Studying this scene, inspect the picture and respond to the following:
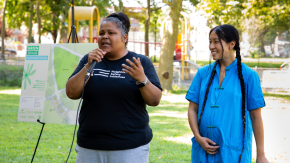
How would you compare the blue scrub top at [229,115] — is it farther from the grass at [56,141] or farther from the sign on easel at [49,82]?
the grass at [56,141]

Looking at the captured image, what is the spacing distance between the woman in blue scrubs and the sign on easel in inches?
86.2

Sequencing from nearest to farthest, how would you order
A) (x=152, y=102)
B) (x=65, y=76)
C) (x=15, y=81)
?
(x=152, y=102), (x=65, y=76), (x=15, y=81)

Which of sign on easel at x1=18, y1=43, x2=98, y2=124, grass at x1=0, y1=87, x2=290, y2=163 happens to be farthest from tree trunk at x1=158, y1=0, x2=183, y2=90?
sign on easel at x1=18, y1=43, x2=98, y2=124

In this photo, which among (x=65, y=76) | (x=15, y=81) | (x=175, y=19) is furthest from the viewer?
(x=15, y=81)

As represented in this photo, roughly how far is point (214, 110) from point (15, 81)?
15.6 metres

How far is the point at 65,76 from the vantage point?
4.30 m

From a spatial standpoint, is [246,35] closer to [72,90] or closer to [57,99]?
[57,99]

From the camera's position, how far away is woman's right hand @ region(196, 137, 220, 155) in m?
2.31

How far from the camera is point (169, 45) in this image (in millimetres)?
13430

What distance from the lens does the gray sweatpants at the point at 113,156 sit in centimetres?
224

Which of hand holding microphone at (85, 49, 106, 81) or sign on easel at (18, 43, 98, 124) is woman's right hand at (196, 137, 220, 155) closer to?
hand holding microphone at (85, 49, 106, 81)

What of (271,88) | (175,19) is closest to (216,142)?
(175,19)

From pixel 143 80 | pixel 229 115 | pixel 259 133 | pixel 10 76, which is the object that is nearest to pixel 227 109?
pixel 229 115

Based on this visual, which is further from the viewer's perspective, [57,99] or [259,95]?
[57,99]
